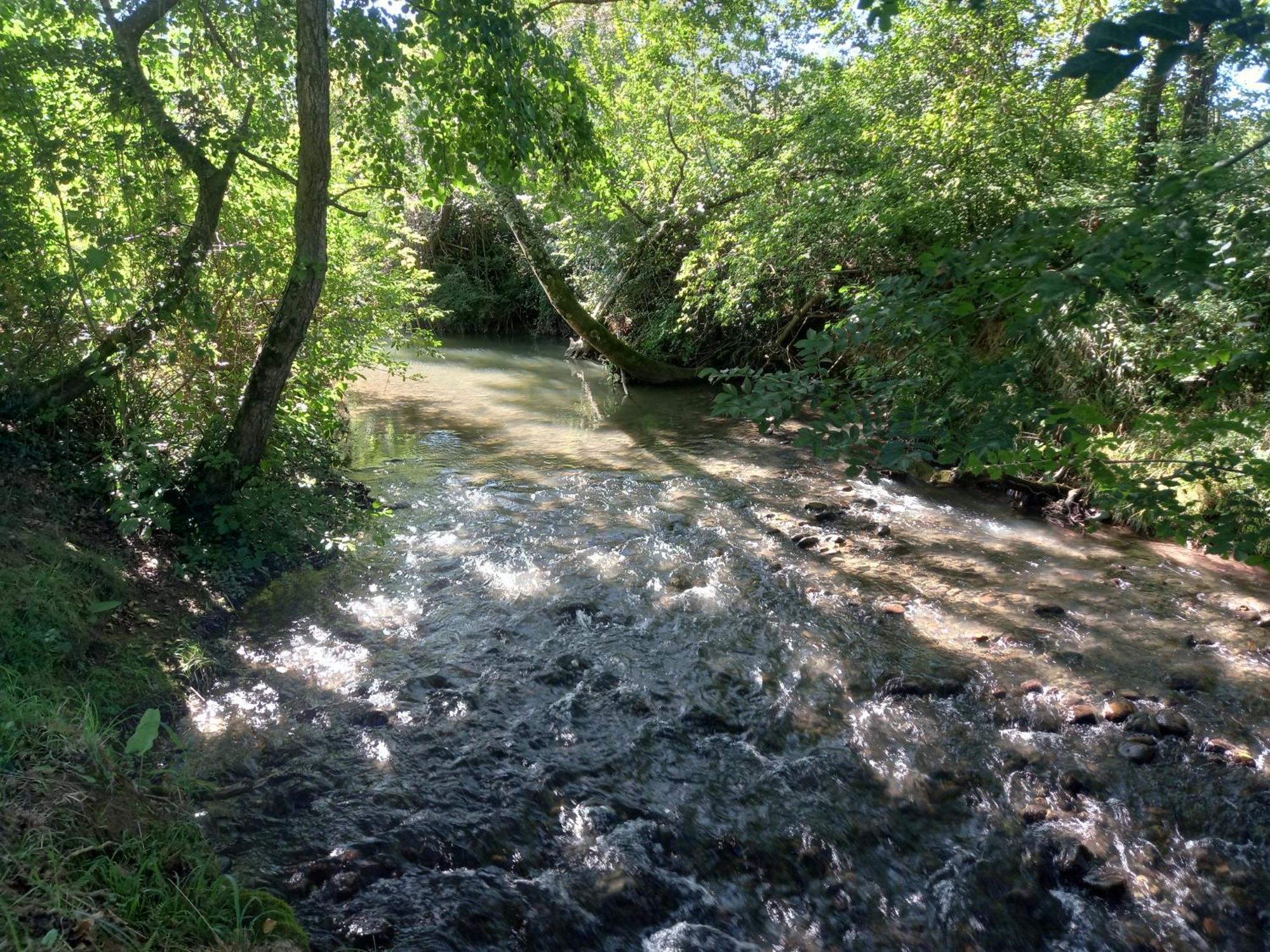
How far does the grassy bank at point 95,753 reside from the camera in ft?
7.91

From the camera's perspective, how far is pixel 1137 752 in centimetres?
439

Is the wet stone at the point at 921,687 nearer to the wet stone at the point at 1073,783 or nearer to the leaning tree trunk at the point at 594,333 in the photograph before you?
the wet stone at the point at 1073,783

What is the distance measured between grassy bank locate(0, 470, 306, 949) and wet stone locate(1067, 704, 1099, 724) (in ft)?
14.2

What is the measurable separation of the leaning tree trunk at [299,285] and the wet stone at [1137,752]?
6.14 m

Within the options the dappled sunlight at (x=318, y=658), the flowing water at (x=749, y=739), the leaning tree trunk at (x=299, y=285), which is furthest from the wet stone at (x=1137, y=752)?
the leaning tree trunk at (x=299, y=285)

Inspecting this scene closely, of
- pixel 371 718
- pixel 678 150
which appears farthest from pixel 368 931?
pixel 678 150

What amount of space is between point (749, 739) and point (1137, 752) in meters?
2.19

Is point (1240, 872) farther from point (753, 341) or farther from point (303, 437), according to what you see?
point (753, 341)

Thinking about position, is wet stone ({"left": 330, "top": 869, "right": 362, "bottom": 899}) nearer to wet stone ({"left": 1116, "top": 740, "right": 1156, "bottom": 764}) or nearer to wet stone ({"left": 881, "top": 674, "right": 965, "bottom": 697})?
wet stone ({"left": 881, "top": 674, "right": 965, "bottom": 697})

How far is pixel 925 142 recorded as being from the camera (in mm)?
10391

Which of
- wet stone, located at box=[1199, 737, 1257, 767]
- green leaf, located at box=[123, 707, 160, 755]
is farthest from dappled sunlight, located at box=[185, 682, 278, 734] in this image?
wet stone, located at box=[1199, 737, 1257, 767]

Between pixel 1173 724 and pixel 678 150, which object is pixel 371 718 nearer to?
pixel 1173 724

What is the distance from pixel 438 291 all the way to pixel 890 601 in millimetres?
20811

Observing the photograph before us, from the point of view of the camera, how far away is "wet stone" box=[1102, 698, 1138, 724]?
186 inches
